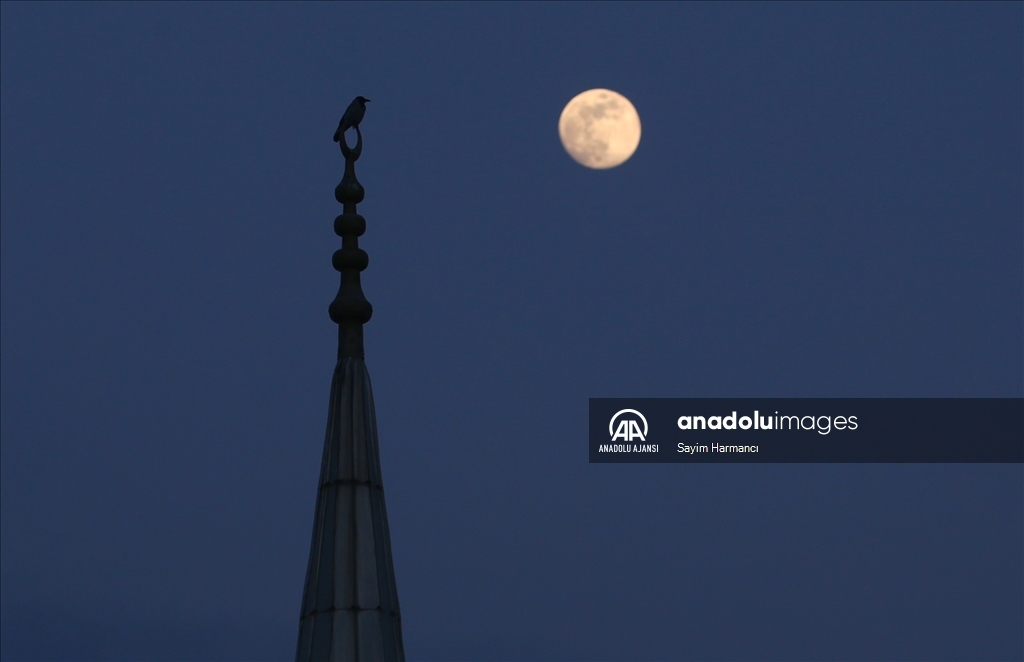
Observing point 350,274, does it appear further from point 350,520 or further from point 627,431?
point 627,431

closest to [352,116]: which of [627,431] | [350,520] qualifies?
[350,520]

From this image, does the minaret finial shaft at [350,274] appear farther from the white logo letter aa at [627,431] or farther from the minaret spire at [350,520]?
the white logo letter aa at [627,431]

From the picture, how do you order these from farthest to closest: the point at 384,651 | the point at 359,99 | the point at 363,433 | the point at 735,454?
the point at 735,454 → the point at 359,99 → the point at 363,433 → the point at 384,651

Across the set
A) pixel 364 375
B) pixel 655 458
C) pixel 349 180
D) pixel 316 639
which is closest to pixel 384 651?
pixel 316 639

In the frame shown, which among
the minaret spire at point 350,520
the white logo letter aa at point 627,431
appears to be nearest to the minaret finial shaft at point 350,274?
the minaret spire at point 350,520

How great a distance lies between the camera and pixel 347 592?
1238 inches

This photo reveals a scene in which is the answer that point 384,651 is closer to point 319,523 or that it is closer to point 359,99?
point 319,523

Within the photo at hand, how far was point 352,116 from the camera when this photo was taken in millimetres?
36531

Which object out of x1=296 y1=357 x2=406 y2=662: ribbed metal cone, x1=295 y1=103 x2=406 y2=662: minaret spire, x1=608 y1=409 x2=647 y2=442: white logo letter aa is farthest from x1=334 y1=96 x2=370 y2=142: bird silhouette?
x1=608 y1=409 x2=647 y2=442: white logo letter aa

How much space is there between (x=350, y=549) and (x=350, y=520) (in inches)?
25.9

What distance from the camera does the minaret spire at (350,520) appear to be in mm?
31062

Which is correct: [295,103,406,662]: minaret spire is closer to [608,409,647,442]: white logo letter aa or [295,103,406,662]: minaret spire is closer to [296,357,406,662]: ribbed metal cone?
[296,357,406,662]: ribbed metal cone

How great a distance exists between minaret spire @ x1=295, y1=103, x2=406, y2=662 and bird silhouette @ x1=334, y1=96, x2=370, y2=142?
3.92ft

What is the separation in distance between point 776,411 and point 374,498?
930 inches
